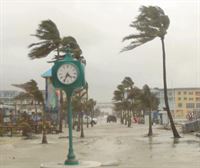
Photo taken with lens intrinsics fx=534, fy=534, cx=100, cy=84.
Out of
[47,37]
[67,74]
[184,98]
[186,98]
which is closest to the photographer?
[67,74]

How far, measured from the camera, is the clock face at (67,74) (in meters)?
15.6

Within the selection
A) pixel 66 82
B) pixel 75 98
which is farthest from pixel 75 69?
pixel 75 98

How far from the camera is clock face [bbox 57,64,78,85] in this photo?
1557 cm

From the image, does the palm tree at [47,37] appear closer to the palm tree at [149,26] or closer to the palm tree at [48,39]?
the palm tree at [48,39]

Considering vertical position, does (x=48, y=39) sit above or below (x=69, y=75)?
above

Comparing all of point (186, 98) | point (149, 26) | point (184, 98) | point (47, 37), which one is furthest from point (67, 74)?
point (186, 98)

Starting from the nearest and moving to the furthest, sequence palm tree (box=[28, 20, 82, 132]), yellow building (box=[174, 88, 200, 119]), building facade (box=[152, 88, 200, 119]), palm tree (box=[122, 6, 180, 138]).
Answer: palm tree (box=[122, 6, 180, 138]) < palm tree (box=[28, 20, 82, 132]) < building facade (box=[152, 88, 200, 119]) < yellow building (box=[174, 88, 200, 119])

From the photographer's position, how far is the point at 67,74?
15.6m

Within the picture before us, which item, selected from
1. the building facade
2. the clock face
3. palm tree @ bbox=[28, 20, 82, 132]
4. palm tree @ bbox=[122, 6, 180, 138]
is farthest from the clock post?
the building facade

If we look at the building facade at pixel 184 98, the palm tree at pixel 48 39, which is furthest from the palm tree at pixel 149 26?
the building facade at pixel 184 98

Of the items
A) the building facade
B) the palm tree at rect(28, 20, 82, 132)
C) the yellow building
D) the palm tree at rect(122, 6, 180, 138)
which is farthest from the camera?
the yellow building

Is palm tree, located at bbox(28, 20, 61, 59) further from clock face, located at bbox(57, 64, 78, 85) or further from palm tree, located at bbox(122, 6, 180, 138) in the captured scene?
clock face, located at bbox(57, 64, 78, 85)

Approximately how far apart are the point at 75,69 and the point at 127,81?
72689mm

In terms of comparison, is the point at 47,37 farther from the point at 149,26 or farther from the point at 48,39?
the point at 149,26
